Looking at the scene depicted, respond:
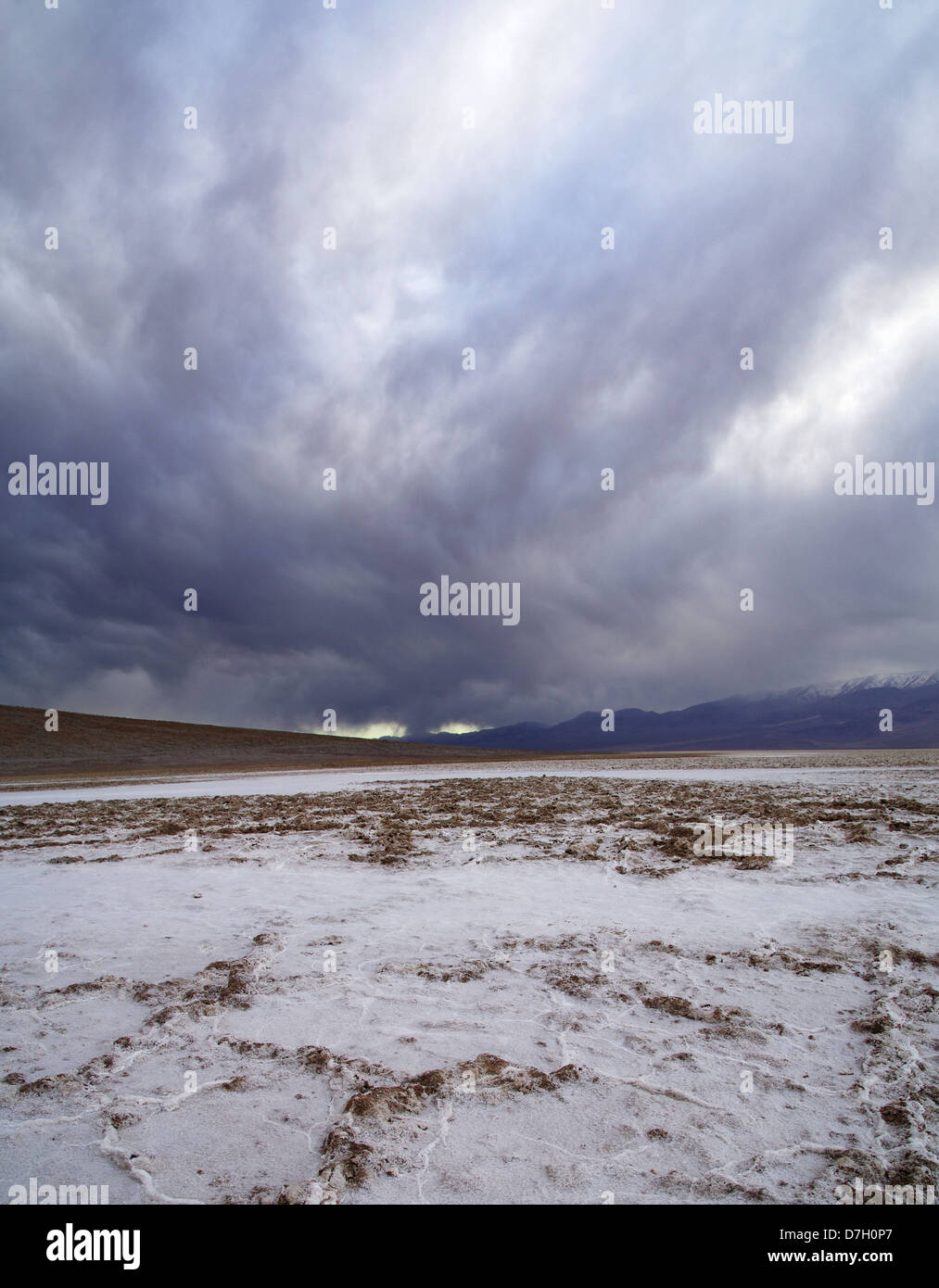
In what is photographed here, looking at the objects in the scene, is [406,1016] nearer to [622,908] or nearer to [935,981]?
[622,908]

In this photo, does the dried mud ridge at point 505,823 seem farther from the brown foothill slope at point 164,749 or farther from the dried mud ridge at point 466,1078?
the brown foothill slope at point 164,749

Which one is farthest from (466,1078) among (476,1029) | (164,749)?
(164,749)

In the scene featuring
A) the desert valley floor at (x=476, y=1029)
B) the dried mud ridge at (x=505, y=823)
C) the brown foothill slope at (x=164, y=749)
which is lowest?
the brown foothill slope at (x=164, y=749)

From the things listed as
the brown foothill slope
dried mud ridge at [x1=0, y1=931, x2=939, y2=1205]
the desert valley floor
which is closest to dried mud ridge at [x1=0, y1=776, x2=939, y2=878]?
the desert valley floor

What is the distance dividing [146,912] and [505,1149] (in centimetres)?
656

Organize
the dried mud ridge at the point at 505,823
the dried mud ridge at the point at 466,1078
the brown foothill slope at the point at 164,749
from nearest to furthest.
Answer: the dried mud ridge at the point at 466,1078, the dried mud ridge at the point at 505,823, the brown foothill slope at the point at 164,749

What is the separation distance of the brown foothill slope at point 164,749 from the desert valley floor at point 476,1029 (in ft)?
187

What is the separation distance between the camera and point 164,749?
81625 mm

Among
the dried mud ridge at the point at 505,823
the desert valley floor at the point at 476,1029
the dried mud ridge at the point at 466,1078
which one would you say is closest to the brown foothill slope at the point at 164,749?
the dried mud ridge at the point at 505,823

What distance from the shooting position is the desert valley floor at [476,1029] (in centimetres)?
333

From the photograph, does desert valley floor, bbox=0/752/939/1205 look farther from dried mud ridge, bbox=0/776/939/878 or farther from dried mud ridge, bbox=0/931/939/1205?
dried mud ridge, bbox=0/776/939/878

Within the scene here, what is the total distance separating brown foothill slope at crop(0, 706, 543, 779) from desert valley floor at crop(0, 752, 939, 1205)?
187 ft

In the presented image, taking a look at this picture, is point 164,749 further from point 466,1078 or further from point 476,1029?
point 466,1078
